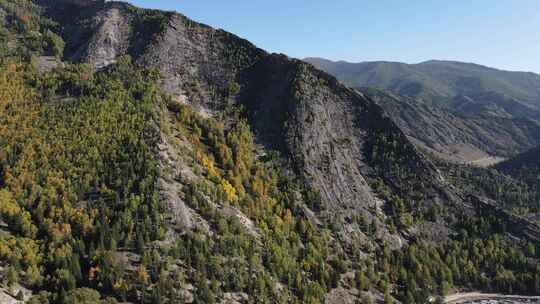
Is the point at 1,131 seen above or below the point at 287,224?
above

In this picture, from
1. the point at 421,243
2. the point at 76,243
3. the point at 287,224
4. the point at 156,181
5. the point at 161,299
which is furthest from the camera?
the point at 421,243

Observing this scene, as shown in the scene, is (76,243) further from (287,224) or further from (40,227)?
(287,224)

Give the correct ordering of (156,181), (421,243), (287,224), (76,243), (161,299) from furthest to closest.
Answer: (421,243) → (287,224) → (156,181) → (76,243) → (161,299)

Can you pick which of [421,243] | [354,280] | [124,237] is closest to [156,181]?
[124,237]

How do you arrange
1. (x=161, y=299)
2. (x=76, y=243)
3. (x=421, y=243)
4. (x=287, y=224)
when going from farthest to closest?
(x=421, y=243)
(x=287, y=224)
(x=76, y=243)
(x=161, y=299)

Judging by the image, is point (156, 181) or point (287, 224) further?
point (287, 224)

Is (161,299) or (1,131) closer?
(161,299)

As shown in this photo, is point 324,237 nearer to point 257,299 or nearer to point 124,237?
point 257,299

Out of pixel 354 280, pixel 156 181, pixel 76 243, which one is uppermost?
pixel 156 181

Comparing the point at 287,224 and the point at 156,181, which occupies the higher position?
the point at 156,181

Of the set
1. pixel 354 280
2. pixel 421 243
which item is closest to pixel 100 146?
pixel 354 280
